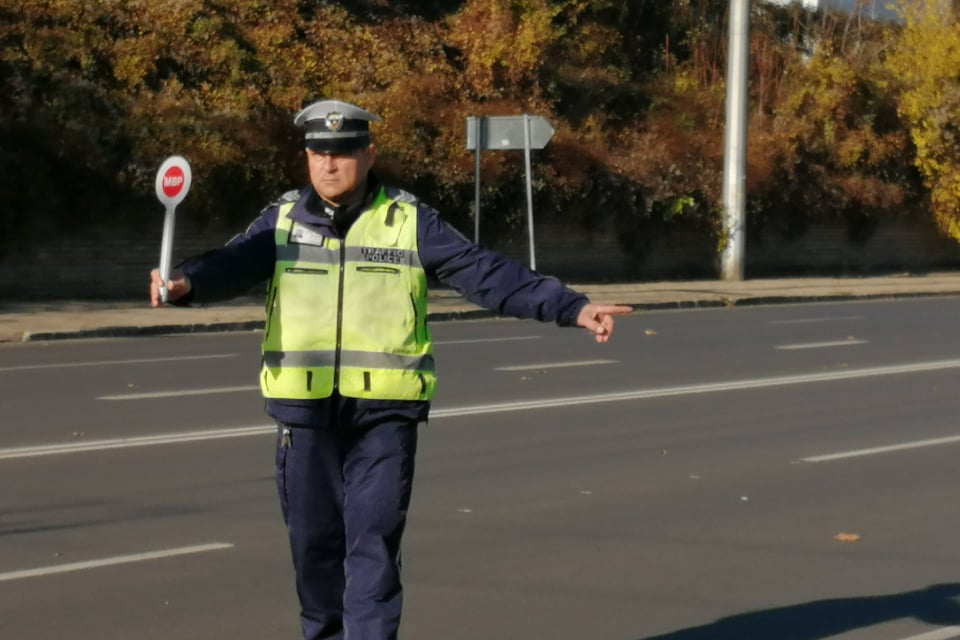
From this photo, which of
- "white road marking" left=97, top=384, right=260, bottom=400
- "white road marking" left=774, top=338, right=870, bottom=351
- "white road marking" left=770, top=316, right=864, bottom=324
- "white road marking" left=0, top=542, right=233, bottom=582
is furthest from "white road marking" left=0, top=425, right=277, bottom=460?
"white road marking" left=770, top=316, right=864, bottom=324

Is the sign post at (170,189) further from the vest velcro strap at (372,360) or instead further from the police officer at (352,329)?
the vest velcro strap at (372,360)

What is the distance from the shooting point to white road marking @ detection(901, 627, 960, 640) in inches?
256

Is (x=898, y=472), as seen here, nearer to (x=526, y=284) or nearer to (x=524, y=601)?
(x=524, y=601)

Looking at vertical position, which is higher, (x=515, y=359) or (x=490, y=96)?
(x=490, y=96)

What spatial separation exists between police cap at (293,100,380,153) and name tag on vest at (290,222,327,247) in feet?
0.85

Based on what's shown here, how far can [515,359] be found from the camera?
56.4 ft

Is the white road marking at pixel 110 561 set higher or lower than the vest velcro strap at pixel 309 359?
lower

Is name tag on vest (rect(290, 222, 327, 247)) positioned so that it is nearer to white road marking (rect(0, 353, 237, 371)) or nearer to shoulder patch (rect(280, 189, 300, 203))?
shoulder patch (rect(280, 189, 300, 203))

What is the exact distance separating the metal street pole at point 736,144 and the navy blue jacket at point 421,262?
27.1 metres

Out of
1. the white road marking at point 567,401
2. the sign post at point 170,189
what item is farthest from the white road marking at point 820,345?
the sign post at point 170,189

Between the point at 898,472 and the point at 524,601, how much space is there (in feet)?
13.5

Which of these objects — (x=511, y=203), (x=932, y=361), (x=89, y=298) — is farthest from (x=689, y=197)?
(x=932, y=361)

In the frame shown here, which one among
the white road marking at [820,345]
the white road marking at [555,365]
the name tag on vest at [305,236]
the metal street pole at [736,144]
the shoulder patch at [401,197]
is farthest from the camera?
the metal street pole at [736,144]

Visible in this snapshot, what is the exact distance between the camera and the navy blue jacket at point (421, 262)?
17.2 ft
